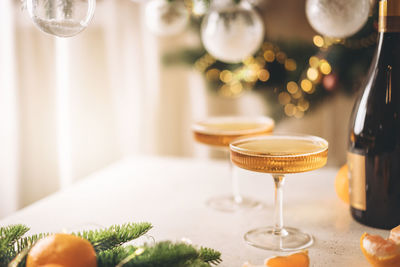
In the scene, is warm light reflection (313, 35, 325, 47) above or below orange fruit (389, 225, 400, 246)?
above

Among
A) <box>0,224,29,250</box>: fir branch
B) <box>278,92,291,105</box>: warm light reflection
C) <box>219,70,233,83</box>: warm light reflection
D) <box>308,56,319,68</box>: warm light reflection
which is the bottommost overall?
<box>0,224,29,250</box>: fir branch

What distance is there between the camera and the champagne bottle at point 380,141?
32.8 inches

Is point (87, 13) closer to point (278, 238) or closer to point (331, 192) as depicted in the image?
point (278, 238)

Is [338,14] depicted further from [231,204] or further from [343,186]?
[231,204]

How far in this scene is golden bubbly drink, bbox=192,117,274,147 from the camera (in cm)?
103

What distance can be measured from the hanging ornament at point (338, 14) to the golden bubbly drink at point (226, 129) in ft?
0.87

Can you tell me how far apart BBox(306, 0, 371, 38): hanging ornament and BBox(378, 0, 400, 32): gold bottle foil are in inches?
4.2

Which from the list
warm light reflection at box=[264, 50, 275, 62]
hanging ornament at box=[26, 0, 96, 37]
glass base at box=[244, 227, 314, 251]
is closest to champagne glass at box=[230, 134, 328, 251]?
glass base at box=[244, 227, 314, 251]

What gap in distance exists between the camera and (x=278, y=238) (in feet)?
2.73

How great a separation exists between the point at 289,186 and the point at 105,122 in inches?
40.5

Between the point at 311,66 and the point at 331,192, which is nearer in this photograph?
the point at 331,192

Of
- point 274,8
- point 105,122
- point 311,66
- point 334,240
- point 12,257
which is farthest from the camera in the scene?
point 274,8

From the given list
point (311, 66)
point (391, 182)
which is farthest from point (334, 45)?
point (391, 182)

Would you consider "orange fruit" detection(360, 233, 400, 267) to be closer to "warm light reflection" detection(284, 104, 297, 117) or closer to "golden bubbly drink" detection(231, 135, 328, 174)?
"golden bubbly drink" detection(231, 135, 328, 174)
